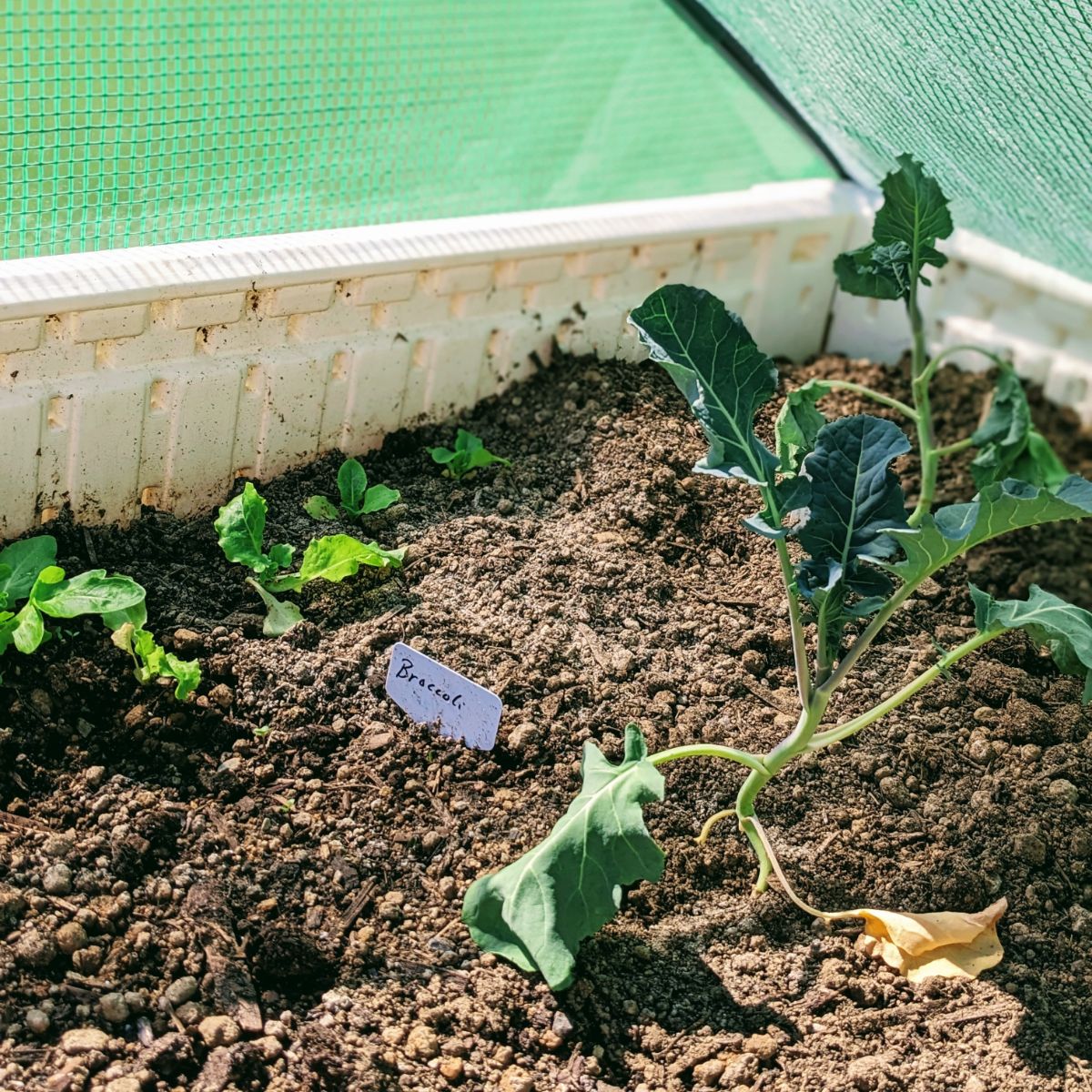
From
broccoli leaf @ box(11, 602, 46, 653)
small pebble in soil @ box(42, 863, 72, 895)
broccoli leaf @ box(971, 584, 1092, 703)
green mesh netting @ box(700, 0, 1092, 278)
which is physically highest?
green mesh netting @ box(700, 0, 1092, 278)

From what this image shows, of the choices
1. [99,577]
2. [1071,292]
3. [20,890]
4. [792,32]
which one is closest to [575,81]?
[792,32]

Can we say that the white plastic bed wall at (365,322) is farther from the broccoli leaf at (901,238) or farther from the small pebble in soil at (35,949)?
the small pebble in soil at (35,949)

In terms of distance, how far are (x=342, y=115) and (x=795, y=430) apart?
3.32ft

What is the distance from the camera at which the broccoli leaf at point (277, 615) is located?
218 cm

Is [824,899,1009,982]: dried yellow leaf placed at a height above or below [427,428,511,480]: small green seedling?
below

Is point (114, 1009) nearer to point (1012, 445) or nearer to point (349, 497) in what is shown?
point (349, 497)

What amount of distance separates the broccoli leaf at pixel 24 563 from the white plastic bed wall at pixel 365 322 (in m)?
0.12

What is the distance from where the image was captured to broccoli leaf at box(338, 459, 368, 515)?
2418 mm

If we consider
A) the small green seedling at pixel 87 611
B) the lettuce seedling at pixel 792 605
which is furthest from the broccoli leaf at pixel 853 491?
the small green seedling at pixel 87 611

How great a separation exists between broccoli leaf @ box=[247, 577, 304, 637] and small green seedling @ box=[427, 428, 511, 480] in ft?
1.54

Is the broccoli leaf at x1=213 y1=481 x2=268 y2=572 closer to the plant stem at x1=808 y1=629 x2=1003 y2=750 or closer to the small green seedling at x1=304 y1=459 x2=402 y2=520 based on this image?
the small green seedling at x1=304 y1=459 x2=402 y2=520

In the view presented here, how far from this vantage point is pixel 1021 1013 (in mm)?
1895

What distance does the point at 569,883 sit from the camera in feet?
5.71

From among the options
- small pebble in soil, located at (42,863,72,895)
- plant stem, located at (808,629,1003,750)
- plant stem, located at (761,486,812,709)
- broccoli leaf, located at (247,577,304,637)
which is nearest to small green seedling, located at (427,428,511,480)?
broccoli leaf, located at (247,577,304,637)
